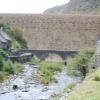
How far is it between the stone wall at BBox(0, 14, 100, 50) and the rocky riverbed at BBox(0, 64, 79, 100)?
4039 cm

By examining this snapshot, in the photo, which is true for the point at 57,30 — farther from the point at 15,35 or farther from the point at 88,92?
the point at 88,92

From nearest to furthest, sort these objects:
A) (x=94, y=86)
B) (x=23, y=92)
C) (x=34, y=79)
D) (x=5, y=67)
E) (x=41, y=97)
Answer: (x=94, y=86)
(x=41, y=97)
(x=23, y=92)
(x=34, y=79)
(x=5, y=67)

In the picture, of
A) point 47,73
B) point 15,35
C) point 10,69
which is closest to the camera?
point 47,73

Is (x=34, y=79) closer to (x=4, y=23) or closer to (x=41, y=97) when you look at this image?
(x=41, y=97)

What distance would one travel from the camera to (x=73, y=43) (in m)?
89.9

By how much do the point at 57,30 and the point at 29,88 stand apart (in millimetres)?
54461

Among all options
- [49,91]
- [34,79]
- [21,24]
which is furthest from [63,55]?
[49,91]

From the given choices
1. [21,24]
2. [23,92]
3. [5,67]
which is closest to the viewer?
[23,92]

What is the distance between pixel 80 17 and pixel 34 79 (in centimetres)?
5070

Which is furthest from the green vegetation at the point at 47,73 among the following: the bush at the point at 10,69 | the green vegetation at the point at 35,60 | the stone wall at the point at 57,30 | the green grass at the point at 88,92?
the stone wall at the point at 57,30

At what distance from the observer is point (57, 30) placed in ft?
304

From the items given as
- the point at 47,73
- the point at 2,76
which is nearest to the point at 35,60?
the point at 47,73

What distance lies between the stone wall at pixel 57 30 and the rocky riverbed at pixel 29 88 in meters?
40.4

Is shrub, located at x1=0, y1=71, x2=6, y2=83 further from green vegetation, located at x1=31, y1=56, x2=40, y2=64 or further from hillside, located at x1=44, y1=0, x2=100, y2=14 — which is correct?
hillside, located at x1=44, y1=0, x2=100, y2=14
